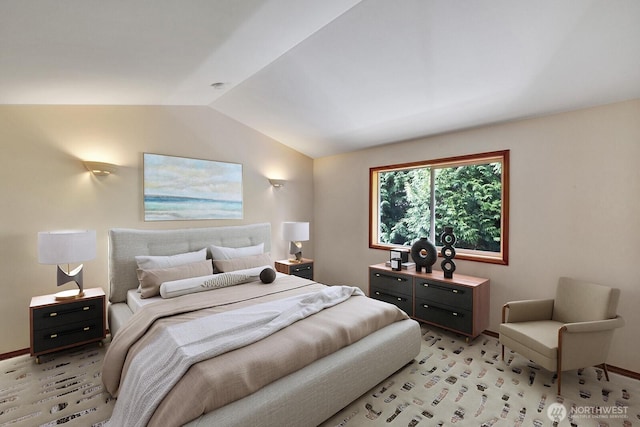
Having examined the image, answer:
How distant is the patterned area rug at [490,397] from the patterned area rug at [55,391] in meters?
1.67

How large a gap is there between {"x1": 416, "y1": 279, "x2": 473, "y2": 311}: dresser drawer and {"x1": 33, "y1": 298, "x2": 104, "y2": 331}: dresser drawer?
339 centimetres

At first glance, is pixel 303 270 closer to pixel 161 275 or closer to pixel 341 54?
pixel 161 275

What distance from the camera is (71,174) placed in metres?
2.94

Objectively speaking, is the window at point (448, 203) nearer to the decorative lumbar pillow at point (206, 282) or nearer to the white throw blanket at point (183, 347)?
the decorative lumbar pillow at point (206, 282)

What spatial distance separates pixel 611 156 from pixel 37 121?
5311 mm

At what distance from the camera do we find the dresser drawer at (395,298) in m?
3.51

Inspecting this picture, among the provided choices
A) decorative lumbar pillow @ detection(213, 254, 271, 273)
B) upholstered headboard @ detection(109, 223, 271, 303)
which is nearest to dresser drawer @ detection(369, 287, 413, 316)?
decorative lumbar pillow @ detection(213, 254, 271, 273)

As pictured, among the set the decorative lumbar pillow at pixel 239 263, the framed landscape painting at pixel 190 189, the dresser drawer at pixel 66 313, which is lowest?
the dresser drawer at pixel 66 313

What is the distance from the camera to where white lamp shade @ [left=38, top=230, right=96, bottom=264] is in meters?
2.50

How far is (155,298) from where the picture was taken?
109 inches

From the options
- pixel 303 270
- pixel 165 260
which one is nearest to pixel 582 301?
pixel 303 270

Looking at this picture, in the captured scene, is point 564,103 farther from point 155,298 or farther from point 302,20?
point 155,298

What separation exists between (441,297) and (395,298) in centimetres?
63

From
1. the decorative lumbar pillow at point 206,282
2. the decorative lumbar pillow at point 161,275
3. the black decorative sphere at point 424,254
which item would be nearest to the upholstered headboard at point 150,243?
the decorative lumbar pillow at point 161,275
